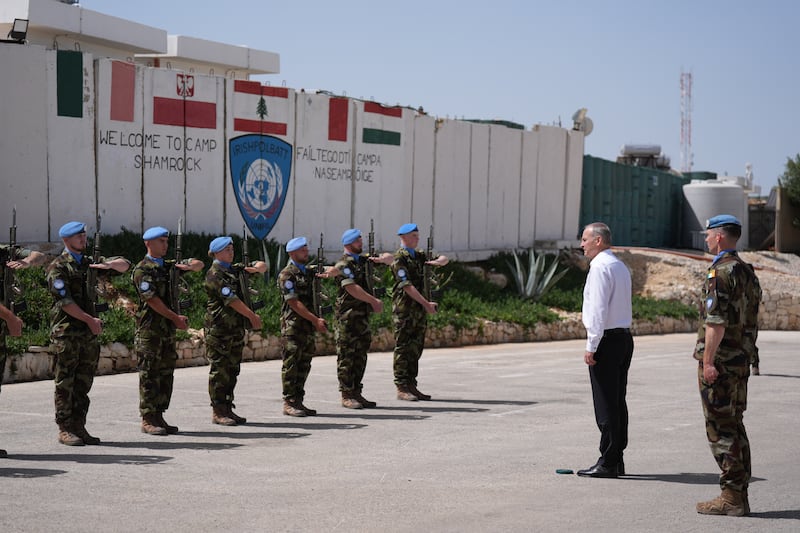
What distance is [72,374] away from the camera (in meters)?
9.16

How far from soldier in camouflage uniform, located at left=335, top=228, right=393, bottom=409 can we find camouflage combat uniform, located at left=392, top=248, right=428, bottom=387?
42 cm

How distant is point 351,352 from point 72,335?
339 centimetres

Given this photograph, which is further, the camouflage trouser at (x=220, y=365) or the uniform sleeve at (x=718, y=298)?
the camouflage trouser at (x=220, y=365)

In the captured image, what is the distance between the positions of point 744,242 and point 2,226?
26300mm

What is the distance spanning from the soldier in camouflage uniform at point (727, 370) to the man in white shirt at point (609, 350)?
1.02 metres

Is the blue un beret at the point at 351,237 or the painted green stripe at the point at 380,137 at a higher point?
the painted green stripe at the point at 380,137

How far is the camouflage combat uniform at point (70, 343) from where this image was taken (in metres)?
9.12

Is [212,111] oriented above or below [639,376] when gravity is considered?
above

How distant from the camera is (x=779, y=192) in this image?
3538cm

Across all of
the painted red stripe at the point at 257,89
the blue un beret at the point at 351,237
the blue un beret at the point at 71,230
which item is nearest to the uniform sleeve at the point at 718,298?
the blue un beret at the point at 71,230

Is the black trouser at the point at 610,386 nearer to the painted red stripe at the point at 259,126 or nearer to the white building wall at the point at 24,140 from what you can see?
the white building wall at the point at 24,140

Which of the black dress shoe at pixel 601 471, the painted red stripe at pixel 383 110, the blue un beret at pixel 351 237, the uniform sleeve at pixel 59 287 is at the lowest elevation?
the black dress shoe at pixel 601 471

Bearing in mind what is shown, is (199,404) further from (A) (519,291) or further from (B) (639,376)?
(A) (519,291)

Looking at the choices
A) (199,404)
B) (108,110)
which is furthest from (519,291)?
(199,404)
